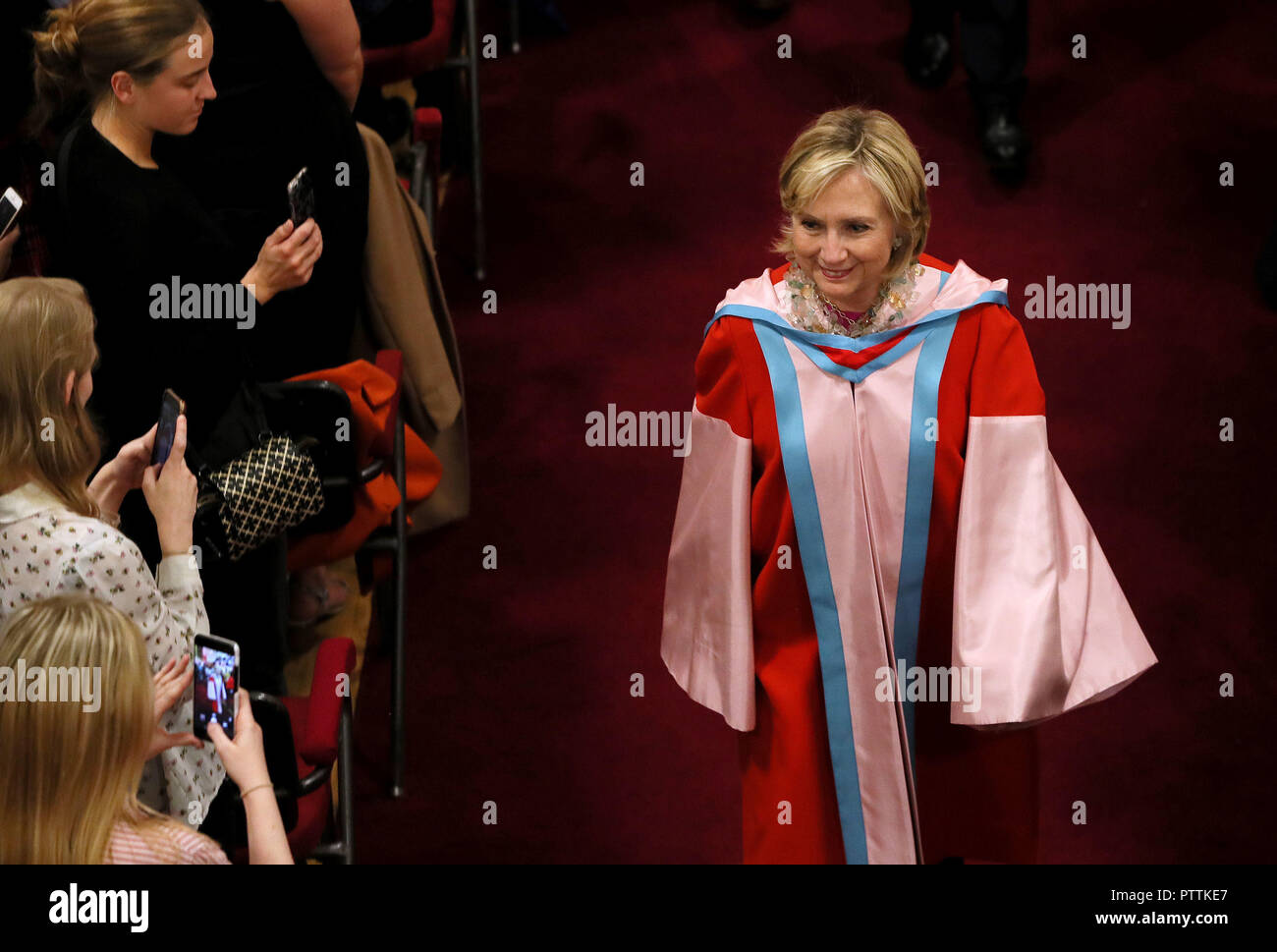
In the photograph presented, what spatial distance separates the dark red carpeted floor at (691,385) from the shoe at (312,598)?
0.21 metres

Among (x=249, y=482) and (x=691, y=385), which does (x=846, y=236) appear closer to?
(x=249, y=482)

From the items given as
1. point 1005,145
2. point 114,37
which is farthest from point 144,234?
point 1005,145

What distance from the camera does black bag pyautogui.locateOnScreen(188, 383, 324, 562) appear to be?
3105mm

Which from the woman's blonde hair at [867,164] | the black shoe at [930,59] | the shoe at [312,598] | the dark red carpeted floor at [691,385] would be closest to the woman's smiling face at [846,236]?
the woman's blonde hair at [867,164]

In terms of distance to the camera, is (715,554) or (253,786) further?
(715,554)

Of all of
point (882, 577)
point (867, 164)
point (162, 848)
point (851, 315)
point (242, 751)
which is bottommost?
point (162, 848)

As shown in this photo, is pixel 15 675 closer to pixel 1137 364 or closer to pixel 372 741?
pixel 372 741

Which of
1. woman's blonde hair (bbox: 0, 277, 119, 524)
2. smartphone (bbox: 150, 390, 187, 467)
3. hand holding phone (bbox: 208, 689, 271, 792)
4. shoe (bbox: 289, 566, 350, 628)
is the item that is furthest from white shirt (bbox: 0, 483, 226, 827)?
shoe (bbox: 289, 566, 350, 628)

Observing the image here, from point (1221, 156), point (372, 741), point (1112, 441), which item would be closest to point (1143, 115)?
point (1221, 156)

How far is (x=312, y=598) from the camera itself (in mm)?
4277

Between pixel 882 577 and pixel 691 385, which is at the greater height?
pixel 691 385

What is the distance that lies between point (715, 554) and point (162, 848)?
0.99 m

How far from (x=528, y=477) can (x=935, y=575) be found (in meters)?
2.21

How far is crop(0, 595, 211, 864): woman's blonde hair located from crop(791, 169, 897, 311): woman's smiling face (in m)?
1.14
